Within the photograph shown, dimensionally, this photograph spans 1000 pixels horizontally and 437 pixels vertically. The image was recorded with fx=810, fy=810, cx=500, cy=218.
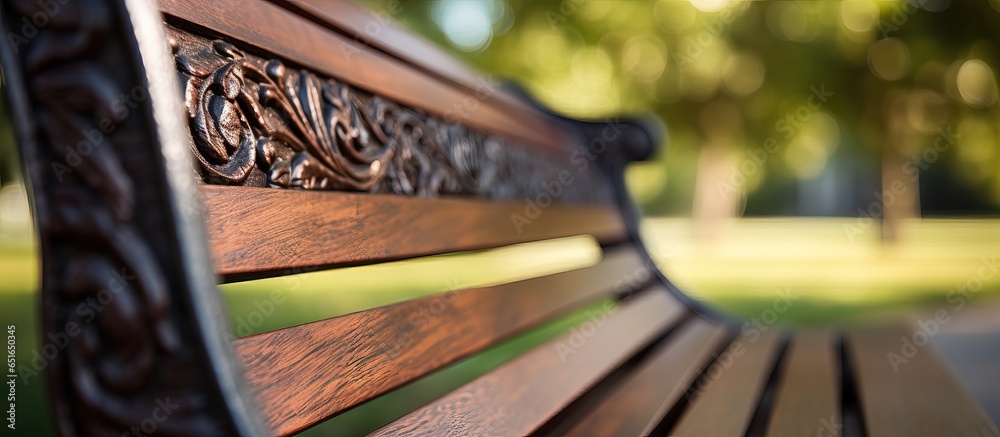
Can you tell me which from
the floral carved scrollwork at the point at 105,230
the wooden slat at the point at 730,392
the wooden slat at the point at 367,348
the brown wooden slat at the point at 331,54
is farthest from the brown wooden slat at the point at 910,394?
the floral carved scrollwork at the point at 105,230

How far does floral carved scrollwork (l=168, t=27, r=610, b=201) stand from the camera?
718 mm

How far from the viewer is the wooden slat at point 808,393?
132cm

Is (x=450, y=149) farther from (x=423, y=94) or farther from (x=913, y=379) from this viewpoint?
(x=913, y=379)

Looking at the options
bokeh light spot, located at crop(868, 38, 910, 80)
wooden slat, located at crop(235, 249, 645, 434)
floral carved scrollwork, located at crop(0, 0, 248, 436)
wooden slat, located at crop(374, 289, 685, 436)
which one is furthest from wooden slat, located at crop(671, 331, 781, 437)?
bokeh light spot, located at crop(868, 38, 910, 80)

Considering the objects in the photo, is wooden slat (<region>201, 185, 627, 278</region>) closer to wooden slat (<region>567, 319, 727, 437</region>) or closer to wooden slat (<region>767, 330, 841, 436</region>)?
wooden slat (<region>567, 319, 727, 437</region>)

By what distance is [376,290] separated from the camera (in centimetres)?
739

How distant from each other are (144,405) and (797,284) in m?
9.20

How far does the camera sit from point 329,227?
0.91m

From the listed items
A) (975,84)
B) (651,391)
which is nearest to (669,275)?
(975,84)

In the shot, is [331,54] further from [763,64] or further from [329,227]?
[763,64]

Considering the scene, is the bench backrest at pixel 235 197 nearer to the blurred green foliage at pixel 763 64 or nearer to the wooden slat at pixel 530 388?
the wooden slat at pixel 530 388

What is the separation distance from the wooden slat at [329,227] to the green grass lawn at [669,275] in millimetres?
295

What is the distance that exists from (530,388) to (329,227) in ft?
1.58

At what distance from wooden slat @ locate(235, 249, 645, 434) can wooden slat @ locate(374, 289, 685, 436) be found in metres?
0.06
